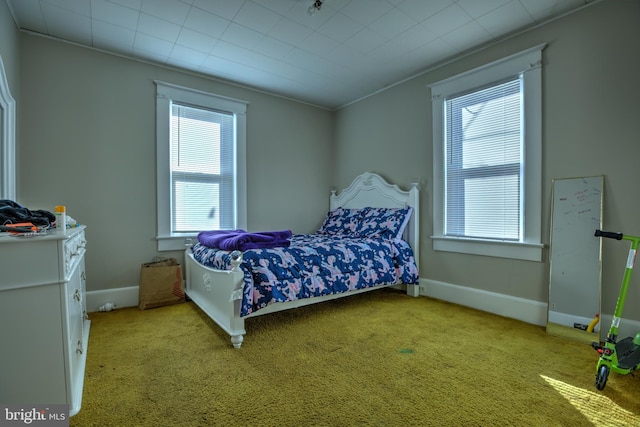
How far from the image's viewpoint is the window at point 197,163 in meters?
3.28

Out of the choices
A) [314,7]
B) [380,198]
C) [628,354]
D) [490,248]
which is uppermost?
[314,7]

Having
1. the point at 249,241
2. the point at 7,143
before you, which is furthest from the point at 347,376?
the point at 7,143

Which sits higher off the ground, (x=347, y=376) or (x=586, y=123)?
(x=586, y=123)

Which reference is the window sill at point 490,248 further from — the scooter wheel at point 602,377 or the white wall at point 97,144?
the white wall at point 97,144

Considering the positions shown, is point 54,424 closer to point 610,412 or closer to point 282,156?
point 610,412

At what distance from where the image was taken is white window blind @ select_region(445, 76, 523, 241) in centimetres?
277

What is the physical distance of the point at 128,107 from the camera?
10.2 feet

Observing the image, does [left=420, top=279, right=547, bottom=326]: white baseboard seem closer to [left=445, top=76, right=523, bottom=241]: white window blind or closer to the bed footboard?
[left=445, top=76, right=523, bottom=241]: white window blind

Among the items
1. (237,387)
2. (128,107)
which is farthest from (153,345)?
(128,107)

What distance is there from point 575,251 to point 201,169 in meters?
3.68

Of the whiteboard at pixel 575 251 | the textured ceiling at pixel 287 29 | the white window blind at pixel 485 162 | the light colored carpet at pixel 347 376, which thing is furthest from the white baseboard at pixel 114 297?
the whiteboard at pixel 575 251

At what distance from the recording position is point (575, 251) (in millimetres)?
2348

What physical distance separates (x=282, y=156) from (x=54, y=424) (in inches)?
135

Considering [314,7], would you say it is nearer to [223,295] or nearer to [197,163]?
[197,163]
